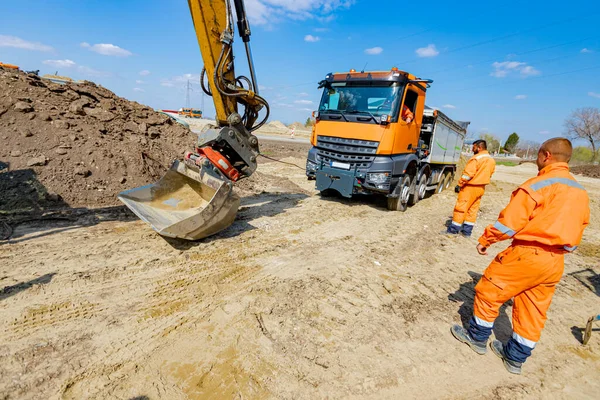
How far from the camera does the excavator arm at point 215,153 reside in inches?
162

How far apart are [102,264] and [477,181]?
5.64 m

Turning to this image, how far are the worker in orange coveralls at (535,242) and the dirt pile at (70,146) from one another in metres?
5.70

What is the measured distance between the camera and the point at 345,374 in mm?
2299

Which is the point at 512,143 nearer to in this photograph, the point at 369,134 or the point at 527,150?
the point at 527,150

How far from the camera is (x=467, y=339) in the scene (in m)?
2.79

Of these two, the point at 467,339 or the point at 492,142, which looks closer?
the point at 467,339

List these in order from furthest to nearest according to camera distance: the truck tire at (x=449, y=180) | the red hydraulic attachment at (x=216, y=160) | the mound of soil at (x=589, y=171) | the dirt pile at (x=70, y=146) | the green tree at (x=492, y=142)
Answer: the green tree at (x=492, y=142), the mound of soil at (x=589, y=171), the truck tire at (x=449, y=180), the dirt pile at (x=70, y=146), the red hydraulic attachment at (x=216, y=160)

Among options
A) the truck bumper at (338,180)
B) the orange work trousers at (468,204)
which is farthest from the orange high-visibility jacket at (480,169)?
the truck bumper at (338,180)

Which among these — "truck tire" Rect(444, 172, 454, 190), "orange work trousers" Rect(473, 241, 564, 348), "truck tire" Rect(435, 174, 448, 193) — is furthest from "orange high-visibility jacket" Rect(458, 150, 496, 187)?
"truck tire" Rect(444, 172, 454, 190)

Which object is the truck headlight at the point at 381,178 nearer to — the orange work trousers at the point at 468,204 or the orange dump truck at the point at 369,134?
the orange dump truck at the point at 369,134

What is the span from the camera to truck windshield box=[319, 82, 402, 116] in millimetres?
6348

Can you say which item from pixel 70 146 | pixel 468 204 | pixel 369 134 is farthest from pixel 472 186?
pixel 70 146

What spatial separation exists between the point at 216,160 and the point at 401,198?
429 centimetres

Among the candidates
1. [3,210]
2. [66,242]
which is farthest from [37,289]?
[3,210]
